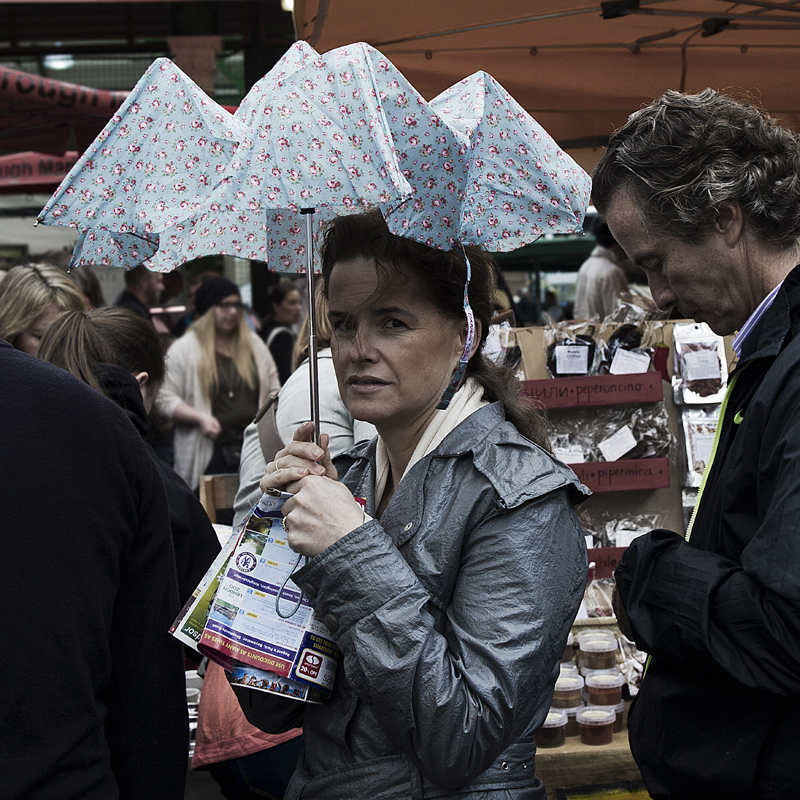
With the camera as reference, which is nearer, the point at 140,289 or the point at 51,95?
the point at 51,95

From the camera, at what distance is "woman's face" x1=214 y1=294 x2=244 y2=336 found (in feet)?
20.5

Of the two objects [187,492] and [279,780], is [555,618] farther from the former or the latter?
[187,492]

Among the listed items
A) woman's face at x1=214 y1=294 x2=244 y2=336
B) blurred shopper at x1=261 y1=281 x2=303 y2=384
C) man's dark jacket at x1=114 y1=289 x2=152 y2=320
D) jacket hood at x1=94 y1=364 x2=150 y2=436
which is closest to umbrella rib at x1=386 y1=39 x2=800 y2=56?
jacket hood at x1=94 y1=364 x2=150 y2=436

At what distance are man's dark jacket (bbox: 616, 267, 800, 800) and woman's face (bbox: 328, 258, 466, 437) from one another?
19.2 inches

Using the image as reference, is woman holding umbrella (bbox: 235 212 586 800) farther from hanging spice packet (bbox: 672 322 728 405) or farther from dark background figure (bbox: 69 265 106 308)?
dark background figure (bbox: 69 265 106 308)

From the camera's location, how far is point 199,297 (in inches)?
254

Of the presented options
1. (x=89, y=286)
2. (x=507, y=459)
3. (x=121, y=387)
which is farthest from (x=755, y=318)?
(x=89, y=286)

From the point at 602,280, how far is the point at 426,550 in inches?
192

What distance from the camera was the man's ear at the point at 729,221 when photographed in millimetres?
1573

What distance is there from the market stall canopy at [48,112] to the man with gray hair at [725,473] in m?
5.39

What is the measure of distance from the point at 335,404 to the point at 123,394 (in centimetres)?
61

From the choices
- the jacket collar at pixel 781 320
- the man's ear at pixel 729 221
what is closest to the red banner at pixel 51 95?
the man's ear at pixel 729 221

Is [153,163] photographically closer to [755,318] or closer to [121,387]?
[121,387]

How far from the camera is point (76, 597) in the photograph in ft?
4.74
